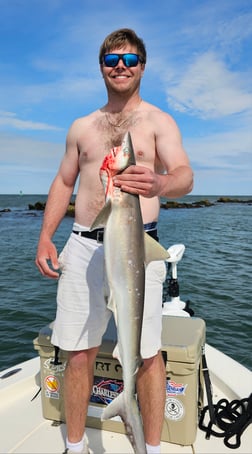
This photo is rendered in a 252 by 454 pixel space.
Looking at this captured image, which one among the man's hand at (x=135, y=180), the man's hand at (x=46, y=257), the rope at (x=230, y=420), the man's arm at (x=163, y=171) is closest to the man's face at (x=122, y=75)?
the man's arm at (x=163, y=171)

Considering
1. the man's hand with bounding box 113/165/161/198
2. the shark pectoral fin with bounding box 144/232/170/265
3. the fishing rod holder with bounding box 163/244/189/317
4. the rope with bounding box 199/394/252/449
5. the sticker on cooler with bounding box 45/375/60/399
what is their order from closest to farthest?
the man's hand with bounding box 113/165/161/198 < the shark pectoral fin with bounding box 144/232/170/265 < the rope with bounding box 199/394/252/449 < the sticker on cooler with bounding box 45/375/60/399 < the fishing rod holder with bounding box 163/244/189/317

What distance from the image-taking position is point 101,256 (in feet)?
10.4

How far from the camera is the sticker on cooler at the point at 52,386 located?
12.4 ft

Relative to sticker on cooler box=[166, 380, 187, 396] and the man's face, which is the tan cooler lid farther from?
the man's face

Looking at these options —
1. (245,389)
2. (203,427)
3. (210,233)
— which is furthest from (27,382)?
Answer: (210,233)

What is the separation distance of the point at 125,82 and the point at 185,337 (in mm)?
2191

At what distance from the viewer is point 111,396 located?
362 centimetres

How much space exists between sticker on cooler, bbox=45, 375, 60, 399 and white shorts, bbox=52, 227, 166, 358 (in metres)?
0.74

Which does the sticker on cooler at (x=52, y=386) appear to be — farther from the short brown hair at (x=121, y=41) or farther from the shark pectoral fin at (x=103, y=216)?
the short brown hair at (x=121, y=41)

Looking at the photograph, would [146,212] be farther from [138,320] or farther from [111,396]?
[111,396]

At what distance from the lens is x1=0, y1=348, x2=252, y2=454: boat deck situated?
3.46 m

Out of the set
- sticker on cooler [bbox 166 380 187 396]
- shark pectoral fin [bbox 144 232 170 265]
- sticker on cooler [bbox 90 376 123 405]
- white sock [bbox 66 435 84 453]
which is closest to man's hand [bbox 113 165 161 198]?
shark pectoral fin [bbox 144 232 170 265]

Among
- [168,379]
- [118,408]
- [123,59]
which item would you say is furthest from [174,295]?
[123,59]

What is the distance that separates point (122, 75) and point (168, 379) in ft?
8.21
